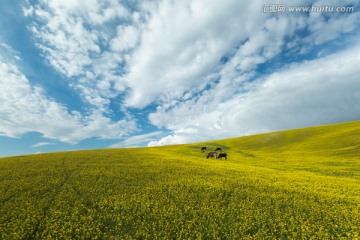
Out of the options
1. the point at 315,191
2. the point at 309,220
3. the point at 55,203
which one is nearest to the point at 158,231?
the point at 55,203

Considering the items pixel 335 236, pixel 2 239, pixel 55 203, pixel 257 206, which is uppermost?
pixel 55 203

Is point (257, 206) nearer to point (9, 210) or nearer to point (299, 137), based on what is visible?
point (9, 210)

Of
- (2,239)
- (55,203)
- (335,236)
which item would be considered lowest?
(335,236)

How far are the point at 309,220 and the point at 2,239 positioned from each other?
22.7 meters

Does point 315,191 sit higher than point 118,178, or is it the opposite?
point 118,178

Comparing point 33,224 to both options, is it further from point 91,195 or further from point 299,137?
point 299,137

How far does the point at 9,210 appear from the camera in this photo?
17484 mm

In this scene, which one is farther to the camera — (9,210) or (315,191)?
(315,191)

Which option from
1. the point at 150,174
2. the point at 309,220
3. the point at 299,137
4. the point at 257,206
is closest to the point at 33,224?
the point at 150,174

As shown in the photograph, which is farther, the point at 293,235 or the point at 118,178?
the point at 118,178

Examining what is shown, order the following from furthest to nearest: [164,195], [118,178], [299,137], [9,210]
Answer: [299,137] < [118,178] < [164,195] < [9,210]

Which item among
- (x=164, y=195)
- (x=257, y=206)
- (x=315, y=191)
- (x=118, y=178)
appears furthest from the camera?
(x=118, y=178)

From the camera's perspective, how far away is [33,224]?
15734mm

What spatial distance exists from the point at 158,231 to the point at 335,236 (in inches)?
493
